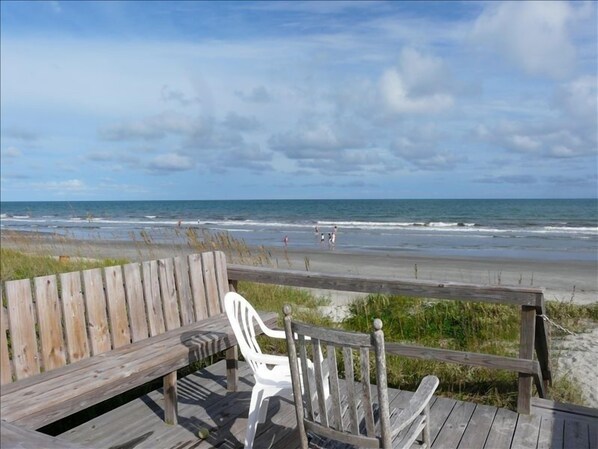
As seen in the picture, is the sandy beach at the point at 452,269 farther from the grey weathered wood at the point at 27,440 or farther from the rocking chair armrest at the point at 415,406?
the grey weathered wood at the point at 27,440

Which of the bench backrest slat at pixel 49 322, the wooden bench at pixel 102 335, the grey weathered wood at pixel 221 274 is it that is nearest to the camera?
the wooden bench at pixel 102 335

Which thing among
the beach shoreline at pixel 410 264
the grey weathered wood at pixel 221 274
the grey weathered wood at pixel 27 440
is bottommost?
the beach shoreline at pixel 410 264

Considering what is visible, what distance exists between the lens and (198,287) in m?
4.14

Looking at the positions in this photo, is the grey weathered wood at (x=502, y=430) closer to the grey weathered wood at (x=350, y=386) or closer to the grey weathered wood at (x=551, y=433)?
the grey weathered wood at (x=551, y=433)

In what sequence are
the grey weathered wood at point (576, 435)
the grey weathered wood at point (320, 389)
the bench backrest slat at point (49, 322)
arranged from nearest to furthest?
1. the grey weathered wood at point (320, 389)
2. the bench backrest slat at point (49, 322)
3. the grey weathered wood at point (576, 435)

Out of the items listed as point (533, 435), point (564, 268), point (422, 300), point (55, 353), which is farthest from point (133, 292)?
point (564, 268)

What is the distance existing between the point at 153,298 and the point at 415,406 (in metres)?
2.00

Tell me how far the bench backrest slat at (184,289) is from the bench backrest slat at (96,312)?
0.70 m

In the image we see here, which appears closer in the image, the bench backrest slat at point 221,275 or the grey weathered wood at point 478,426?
the grey weathered wood at point 478,426

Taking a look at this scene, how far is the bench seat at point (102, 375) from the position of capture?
2469 millimetres

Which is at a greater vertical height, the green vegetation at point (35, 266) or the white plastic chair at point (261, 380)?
the green vegetation at point (35, 266)

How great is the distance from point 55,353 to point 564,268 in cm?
1271

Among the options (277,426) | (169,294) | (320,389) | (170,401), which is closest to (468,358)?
(277,426)

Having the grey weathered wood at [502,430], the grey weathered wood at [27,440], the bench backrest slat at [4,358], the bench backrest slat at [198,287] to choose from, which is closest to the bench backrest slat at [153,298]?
the bench backrest slat at [198,287]
